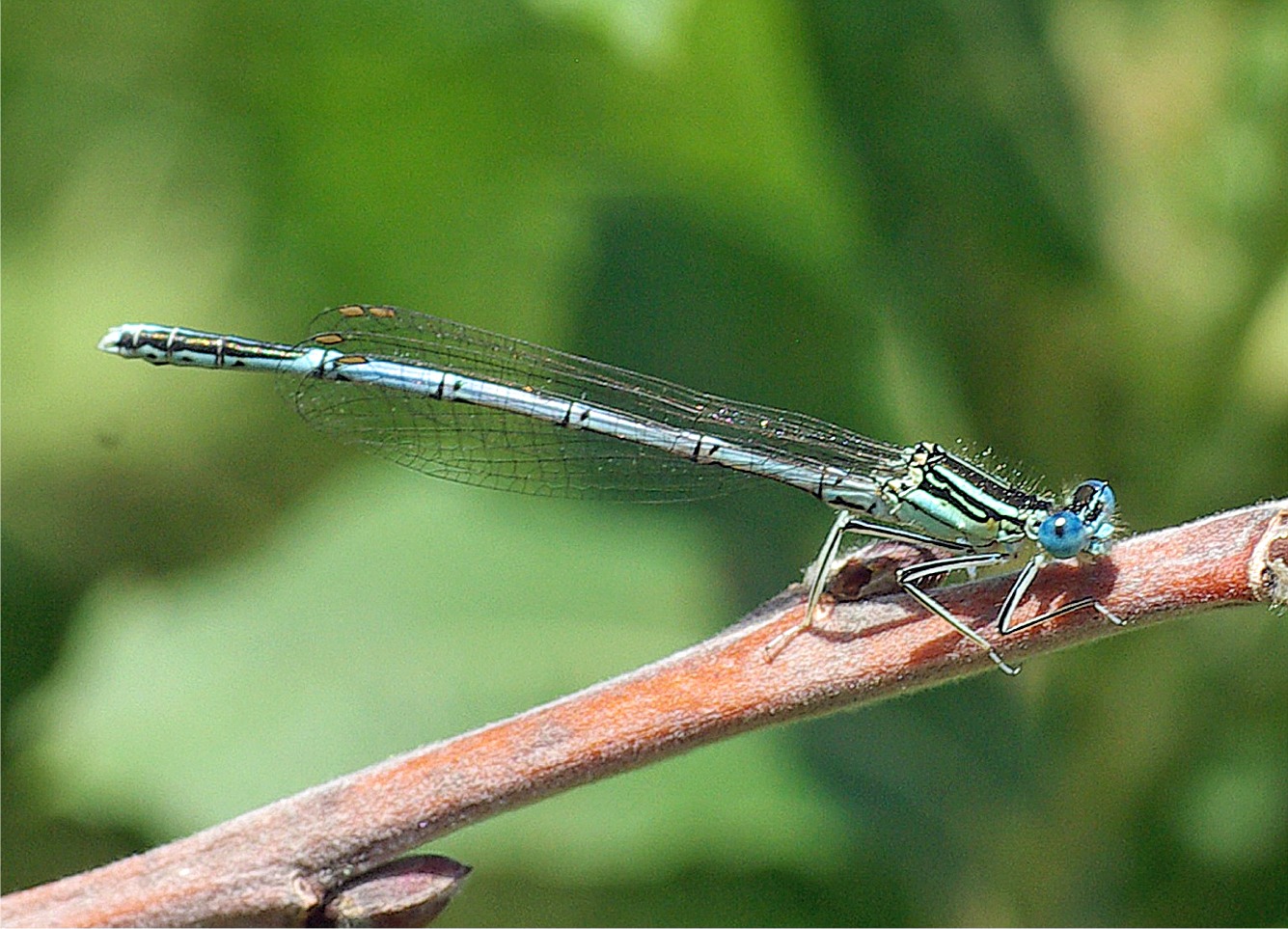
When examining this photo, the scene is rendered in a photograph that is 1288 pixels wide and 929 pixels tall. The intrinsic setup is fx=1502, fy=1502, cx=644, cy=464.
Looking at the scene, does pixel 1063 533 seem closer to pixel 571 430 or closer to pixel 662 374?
pixel 571 430

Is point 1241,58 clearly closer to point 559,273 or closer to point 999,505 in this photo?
point 999,505

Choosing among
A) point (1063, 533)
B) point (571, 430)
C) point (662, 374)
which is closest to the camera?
point (1063, 533)

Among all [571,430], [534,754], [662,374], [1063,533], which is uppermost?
[662,374]

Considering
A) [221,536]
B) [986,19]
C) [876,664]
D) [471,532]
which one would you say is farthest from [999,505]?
[221,536]

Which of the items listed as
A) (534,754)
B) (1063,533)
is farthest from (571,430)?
(534,754)

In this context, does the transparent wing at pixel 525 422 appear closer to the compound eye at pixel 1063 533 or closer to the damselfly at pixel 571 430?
the damselfly at pixel 571 430

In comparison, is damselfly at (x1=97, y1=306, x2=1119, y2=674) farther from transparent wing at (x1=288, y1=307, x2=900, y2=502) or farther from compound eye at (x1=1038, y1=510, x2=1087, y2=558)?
compound eye at (x1=1038, y1=510, x2=1087, y2=558)
